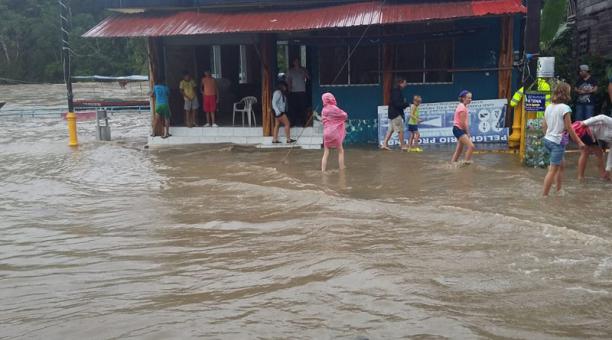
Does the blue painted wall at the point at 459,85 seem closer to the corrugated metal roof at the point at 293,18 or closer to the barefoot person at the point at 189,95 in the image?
the corrugated metal roof at the point at 293,18

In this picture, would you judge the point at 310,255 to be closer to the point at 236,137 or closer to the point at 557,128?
the point at 557,128

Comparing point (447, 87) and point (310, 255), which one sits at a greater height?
point (447, 87)

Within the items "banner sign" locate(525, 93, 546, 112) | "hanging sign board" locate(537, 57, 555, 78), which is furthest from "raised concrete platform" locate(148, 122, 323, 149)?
"hanging sign board" locate(537, 57, 555, 78)

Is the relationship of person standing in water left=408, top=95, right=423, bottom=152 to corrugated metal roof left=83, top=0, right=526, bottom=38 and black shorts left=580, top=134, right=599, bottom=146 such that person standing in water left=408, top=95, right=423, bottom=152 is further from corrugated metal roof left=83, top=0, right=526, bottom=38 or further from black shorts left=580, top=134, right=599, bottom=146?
black shorts left=580, top=134, right=599, bottom=146

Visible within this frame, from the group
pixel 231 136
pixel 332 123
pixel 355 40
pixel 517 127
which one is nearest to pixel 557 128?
pixel 517 127

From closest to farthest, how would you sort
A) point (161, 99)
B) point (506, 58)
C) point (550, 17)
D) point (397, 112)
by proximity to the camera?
point (397, 112), point (506, 58), point (161, 99), point (550, 17)

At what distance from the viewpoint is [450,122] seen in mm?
13719

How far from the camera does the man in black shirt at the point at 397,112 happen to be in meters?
13.1

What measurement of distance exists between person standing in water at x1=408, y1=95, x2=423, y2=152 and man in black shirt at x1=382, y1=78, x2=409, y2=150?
0.17m

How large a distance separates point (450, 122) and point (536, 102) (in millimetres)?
3210

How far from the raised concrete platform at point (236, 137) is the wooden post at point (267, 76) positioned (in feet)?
1.24

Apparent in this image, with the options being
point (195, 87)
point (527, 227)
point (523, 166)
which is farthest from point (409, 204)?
point (195, 87)

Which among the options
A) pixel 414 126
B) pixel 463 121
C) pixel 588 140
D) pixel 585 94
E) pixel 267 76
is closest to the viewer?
pixel 588 140

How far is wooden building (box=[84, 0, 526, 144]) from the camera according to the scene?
13.5 m
